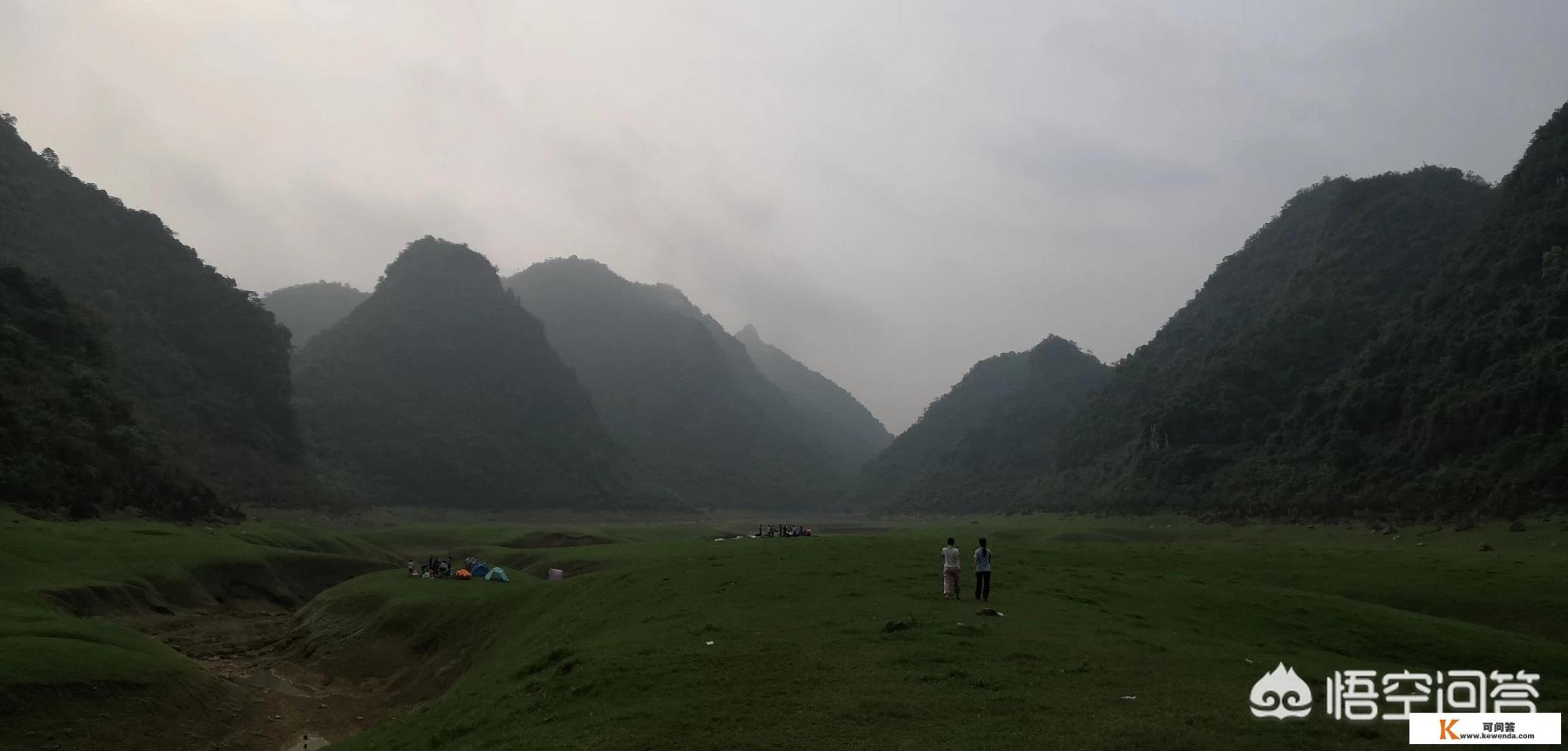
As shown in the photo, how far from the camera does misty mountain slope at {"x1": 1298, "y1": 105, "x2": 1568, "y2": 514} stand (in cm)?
5741

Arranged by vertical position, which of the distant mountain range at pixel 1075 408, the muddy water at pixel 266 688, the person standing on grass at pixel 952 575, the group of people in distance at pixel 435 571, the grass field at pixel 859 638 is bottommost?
the muddy water at pixel 266 688

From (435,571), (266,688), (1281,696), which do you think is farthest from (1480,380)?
(266,688)

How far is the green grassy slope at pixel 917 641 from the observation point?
47.1 feet

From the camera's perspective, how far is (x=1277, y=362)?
104750 mm

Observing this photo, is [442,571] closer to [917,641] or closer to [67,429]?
[917,641]

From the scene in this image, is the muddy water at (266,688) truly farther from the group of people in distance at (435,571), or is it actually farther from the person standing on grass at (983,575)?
the person standing on grass at (983,575)

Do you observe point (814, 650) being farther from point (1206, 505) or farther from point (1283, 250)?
point (1283, 250)

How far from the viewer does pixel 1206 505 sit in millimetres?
89188

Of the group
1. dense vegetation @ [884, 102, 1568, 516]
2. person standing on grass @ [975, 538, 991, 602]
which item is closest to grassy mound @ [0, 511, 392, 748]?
person standing on grass @ [975, 538, 991, 602]

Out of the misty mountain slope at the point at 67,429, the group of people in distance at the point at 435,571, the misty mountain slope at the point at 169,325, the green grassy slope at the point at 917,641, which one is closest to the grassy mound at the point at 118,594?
the misty mountain slope at the point at 67,429

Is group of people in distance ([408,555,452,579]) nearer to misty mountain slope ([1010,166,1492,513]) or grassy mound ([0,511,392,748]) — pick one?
grassy mound ([0,511,392,748])

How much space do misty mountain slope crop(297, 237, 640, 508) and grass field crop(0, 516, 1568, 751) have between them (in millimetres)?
106733

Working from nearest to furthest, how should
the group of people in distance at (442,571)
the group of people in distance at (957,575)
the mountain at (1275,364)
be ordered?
the group of people in distance at (957,575), the group of people in distance at (442,571), the mountain at (1275,364)

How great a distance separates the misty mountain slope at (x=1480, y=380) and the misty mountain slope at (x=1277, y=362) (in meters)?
3.43
